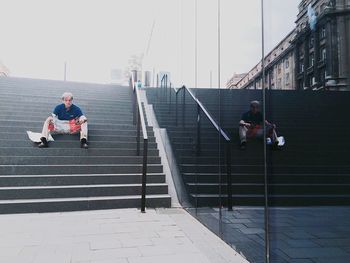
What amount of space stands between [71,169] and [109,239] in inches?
95.8

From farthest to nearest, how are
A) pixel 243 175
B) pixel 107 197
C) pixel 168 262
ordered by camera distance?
pixel 107 197 → pixel 243 175 → pixel 168 262

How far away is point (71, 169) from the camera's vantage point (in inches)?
222

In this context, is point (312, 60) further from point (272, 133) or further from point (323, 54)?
point (272, 133)

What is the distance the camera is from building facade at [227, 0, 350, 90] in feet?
5.52

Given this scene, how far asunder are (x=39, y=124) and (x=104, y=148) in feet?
5.27

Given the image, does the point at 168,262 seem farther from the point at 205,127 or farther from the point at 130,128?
the point at 130,128

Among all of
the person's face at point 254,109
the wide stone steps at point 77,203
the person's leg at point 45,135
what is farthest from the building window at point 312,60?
the person's leg at point 45,135

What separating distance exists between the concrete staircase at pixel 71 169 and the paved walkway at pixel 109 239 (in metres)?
0.37

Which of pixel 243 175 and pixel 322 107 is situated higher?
pixel 322 107

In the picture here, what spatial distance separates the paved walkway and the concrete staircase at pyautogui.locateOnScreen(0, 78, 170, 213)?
0.37m

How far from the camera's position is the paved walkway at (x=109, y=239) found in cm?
296

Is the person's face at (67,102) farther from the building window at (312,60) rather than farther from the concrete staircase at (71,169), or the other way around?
the building window at (312,60)

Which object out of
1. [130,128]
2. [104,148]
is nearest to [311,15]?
[104,148]

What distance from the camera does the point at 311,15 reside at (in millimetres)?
1930
